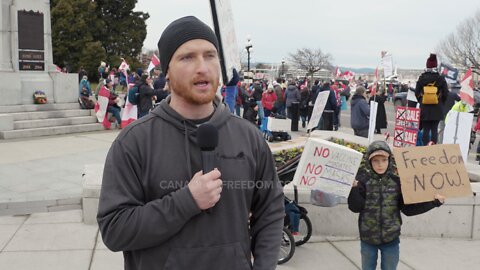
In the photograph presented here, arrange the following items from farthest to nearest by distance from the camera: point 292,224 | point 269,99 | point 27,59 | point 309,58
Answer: point 309,58
point 269,99
point 27,59
point 292,224

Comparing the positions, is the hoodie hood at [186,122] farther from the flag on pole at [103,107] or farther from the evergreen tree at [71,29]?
the evergreen tree at [71,29]

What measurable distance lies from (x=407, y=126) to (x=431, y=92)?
96cm

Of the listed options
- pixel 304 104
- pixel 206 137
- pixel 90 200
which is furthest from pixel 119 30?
pixel 206 137

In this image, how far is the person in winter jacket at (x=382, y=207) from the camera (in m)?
3.71

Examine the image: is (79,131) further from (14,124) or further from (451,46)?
(451,46)

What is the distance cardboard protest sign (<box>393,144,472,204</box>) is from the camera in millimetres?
3647

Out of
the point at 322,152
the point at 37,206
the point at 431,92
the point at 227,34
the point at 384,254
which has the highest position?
the point at 227,34

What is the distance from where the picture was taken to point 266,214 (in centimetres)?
196

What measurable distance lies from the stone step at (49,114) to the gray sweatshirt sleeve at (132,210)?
12146 millimetres

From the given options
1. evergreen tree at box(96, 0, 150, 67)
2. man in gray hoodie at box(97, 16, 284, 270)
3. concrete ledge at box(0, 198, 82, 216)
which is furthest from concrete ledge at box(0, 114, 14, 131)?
evergreen tree at box(96, 0, 150, 67)

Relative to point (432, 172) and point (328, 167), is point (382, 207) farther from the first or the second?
point (328, 167)

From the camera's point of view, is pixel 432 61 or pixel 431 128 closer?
pixel 432 61

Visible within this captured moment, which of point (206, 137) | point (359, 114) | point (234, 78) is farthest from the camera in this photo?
point (359, 114)

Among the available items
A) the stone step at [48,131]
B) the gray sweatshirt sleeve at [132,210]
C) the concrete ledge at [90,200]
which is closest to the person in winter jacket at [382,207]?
the gray sweatshirt sleeve at [132,210]
